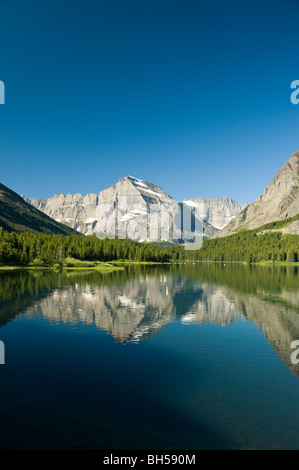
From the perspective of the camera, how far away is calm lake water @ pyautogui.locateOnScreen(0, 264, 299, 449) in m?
15.3

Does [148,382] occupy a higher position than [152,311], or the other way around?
[148,382]

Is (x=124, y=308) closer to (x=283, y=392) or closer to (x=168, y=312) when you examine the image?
(x=168, y=312)

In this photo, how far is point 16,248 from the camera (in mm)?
171625

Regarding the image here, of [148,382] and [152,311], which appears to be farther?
[152,311]

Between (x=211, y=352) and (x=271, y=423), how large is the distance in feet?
42.1

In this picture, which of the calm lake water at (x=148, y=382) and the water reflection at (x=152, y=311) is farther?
the water reflection at (x=152, y=311)

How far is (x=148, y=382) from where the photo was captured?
2192 centimetres

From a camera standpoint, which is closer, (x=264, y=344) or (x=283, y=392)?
(x=283, y=392)

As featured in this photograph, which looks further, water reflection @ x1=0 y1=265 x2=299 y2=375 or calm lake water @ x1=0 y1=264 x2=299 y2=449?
water reflection @ x1=0 y1=265 x2=299 y2=375

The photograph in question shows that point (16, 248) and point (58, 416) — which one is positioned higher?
point (16, 248)

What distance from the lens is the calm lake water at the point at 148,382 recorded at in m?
15.3

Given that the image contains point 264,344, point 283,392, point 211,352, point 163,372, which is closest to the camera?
point 283,392
